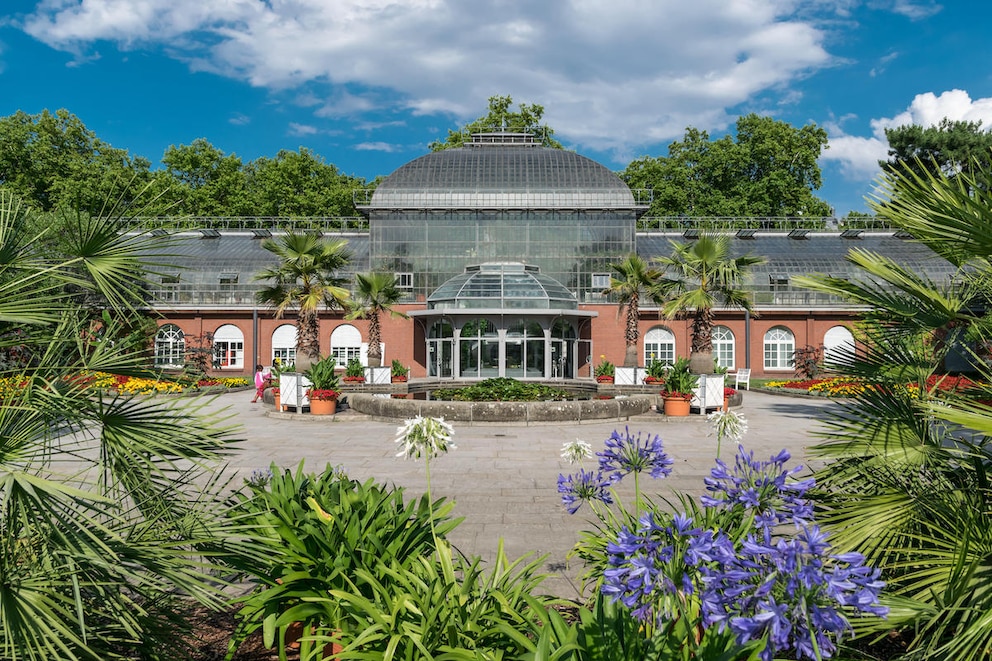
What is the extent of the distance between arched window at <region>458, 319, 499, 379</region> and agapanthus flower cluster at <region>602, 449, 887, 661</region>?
27475 millimetres

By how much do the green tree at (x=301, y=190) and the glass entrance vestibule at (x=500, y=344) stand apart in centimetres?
2019

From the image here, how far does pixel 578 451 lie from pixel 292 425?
12.5m

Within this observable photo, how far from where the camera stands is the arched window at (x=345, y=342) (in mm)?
33469

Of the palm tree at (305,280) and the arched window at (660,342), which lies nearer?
the palm tree at (305,280)

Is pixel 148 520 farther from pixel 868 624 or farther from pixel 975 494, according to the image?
pixel 975 494

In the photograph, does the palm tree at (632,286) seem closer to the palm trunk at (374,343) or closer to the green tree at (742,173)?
the palm trunk at (374,343)

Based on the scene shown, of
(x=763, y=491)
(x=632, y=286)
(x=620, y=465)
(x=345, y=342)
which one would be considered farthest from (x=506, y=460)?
(x=345, y=342)

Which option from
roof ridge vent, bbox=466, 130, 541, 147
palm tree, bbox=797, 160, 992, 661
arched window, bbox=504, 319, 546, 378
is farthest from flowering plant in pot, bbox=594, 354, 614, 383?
palm tree, bbox=797, 160, 992, 661

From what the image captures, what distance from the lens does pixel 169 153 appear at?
4894 cm

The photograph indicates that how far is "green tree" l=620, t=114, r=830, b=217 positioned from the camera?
4706 cm

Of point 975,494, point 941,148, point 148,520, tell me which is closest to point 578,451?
point 975,494

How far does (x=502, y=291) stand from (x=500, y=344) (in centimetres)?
257

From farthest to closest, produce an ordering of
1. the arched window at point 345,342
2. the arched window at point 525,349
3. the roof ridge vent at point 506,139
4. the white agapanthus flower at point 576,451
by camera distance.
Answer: the roof ridge vent at point 506,139, the arched window at point 345,342, the arched window at point 525,349, the white agapanthus flower at point 576,451

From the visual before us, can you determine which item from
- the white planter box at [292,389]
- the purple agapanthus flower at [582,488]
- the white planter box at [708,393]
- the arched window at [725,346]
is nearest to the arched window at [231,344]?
the white planter box at [292,389]
